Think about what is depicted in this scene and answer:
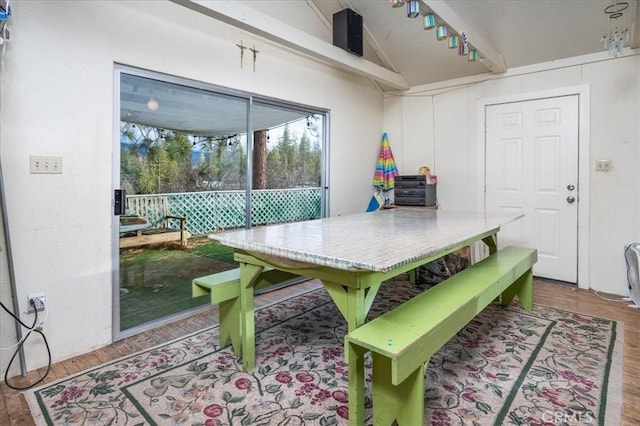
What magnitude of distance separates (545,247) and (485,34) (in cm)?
226

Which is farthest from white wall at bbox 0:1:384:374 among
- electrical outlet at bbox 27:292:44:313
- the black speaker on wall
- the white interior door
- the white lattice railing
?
the white interior door

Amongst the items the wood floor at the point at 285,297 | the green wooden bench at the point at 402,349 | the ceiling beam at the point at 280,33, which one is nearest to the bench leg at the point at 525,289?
the wood floor at the point at 285,297

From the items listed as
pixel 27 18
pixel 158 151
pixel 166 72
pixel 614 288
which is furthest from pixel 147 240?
pixel 614 288

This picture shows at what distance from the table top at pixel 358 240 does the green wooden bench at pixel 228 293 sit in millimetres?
280

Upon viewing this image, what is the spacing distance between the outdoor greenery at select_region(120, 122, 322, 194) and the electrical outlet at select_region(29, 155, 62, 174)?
1.21 feet

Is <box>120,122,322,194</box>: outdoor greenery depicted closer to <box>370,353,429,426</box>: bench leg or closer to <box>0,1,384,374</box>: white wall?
<box>0,1,384,374</box>: white wall

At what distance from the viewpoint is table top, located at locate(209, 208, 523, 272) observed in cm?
144

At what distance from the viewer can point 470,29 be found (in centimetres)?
313

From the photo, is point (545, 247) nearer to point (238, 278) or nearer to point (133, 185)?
point (238, 278)

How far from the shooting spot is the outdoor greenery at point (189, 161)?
250 centimetres

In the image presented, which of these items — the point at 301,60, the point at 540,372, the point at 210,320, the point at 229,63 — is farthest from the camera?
the point at 301,60

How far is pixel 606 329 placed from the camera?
254cm

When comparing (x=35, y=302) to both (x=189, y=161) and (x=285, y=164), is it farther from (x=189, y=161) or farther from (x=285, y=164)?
(x=285, y=164)

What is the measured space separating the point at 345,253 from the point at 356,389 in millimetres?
564
